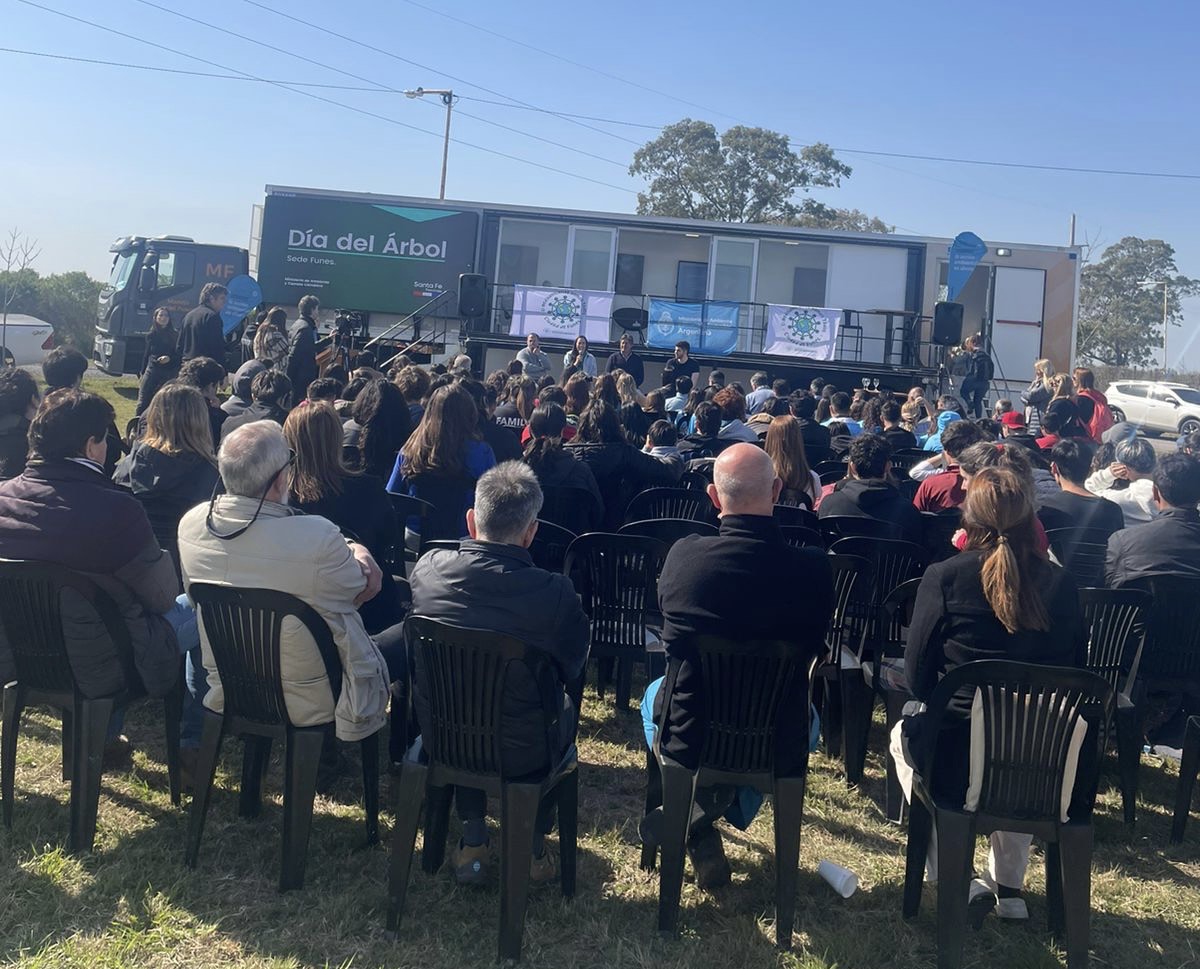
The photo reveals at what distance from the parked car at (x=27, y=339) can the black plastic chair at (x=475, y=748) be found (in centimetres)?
2275

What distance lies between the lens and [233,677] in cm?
348

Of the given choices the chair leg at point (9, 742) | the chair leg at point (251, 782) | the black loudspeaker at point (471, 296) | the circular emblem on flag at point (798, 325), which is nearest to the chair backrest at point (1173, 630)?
the chair leg at point (251, 782)

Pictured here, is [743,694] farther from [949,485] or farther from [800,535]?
[949,485]

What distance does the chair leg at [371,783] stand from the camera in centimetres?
369

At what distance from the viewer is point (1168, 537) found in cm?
448

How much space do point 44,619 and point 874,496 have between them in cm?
380

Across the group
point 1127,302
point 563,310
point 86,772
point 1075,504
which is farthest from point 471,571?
point 1127,302

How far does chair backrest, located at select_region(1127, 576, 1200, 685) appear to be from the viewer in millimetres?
4277

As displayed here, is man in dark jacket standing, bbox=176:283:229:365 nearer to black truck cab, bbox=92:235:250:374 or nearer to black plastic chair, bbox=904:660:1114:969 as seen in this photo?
black plastic chair, bbox=904:660:1114:969

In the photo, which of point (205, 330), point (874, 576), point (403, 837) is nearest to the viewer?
point (403, 837)

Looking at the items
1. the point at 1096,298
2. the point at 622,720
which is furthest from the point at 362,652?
the point at 1096,298

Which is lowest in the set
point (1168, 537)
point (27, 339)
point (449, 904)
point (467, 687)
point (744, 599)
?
point (449, 904)

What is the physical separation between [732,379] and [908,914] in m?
15.4

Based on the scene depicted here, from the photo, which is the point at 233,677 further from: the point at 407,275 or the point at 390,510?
the point at 407,275
